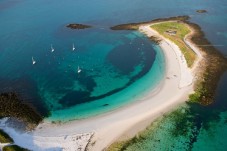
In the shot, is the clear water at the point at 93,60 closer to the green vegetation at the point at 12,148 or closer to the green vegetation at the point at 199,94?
the green vegetation at the point at 199,94

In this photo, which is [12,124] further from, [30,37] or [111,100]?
[30,37]

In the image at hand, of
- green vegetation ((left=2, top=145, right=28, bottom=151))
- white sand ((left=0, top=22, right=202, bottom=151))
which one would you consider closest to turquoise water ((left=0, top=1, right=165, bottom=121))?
white sand ((left=0, top=22, right=202, bottom=151))

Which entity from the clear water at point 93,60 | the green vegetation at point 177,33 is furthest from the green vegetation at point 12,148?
the green vegetation at point 177,33

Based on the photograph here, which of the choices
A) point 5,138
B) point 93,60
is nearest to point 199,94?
point 93,60

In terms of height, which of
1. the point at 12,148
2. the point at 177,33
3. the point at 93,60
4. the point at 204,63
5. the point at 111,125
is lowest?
the point at 111,125

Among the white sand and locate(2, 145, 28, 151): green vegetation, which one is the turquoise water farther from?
locate(2, 145, 28, 151): green vegetation

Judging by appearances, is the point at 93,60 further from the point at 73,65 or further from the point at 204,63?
the point at 204,63
